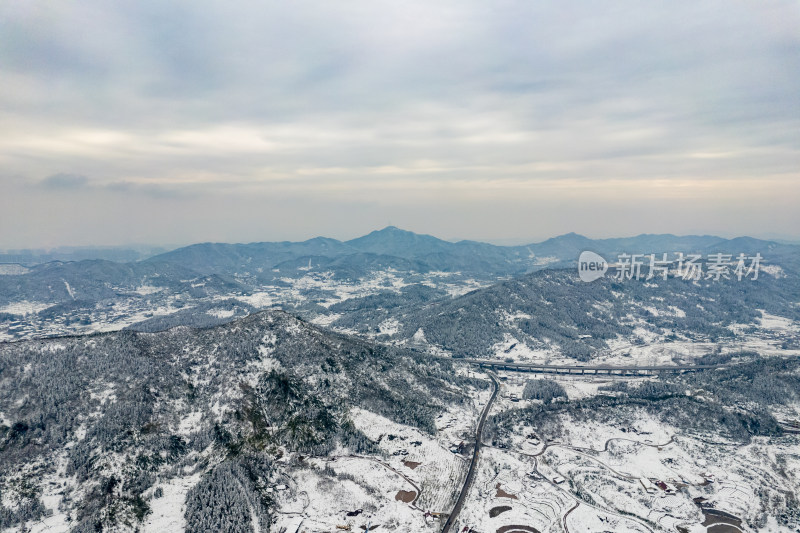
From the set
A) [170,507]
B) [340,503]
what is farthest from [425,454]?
[170,507]

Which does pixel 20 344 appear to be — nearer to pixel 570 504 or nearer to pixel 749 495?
pixel 570 504

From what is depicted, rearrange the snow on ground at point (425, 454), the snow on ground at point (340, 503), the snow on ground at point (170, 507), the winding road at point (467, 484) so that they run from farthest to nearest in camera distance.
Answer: the snow on ground at point (425, 454), the winding road at point (467, 484), the snow on ground at point (340, 503), the snow on ground at point (170, 507)

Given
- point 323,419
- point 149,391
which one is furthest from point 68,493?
point 323,419

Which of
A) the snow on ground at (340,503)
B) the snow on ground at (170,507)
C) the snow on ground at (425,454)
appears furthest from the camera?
the snow on ground at (425,454)

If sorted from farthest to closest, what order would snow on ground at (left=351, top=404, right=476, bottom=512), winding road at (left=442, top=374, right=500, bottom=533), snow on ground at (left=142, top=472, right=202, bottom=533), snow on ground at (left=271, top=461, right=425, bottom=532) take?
1. snow on ground at (left=351, top=404, right=476, bottom=512)
2. winding road at (left=442, top=374, right=500, bottom=533)
3. snow on ground at (left=271, top=461, right=425, bottom=532)
4. snow on ground at (left=142, top=472, right=202, bottom=533)

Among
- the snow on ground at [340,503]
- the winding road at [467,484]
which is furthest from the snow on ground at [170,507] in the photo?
the winding road at [467,484]

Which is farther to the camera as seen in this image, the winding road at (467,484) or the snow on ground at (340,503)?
the winding road at (467,484)

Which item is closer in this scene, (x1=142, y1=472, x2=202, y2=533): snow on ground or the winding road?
(x1=142, y1=472, x2=202, y2=533): snow on ground

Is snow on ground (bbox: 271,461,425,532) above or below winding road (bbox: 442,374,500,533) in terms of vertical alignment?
above

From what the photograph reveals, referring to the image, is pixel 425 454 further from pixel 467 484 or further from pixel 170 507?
pixel 170 507

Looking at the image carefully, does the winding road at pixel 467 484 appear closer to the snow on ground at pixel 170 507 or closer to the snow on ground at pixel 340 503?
the snow on ground at pixel 340 503

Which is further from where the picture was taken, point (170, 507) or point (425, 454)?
point (425, 454)

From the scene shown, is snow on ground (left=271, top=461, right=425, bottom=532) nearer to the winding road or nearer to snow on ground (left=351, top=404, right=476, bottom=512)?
snow on ground (left=351, top=404, right=476, bottom=512)

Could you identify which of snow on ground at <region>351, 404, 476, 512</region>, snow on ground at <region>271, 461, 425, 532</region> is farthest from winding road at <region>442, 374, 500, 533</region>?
snow on ground at <region>271, 461, 425, 532</region>
